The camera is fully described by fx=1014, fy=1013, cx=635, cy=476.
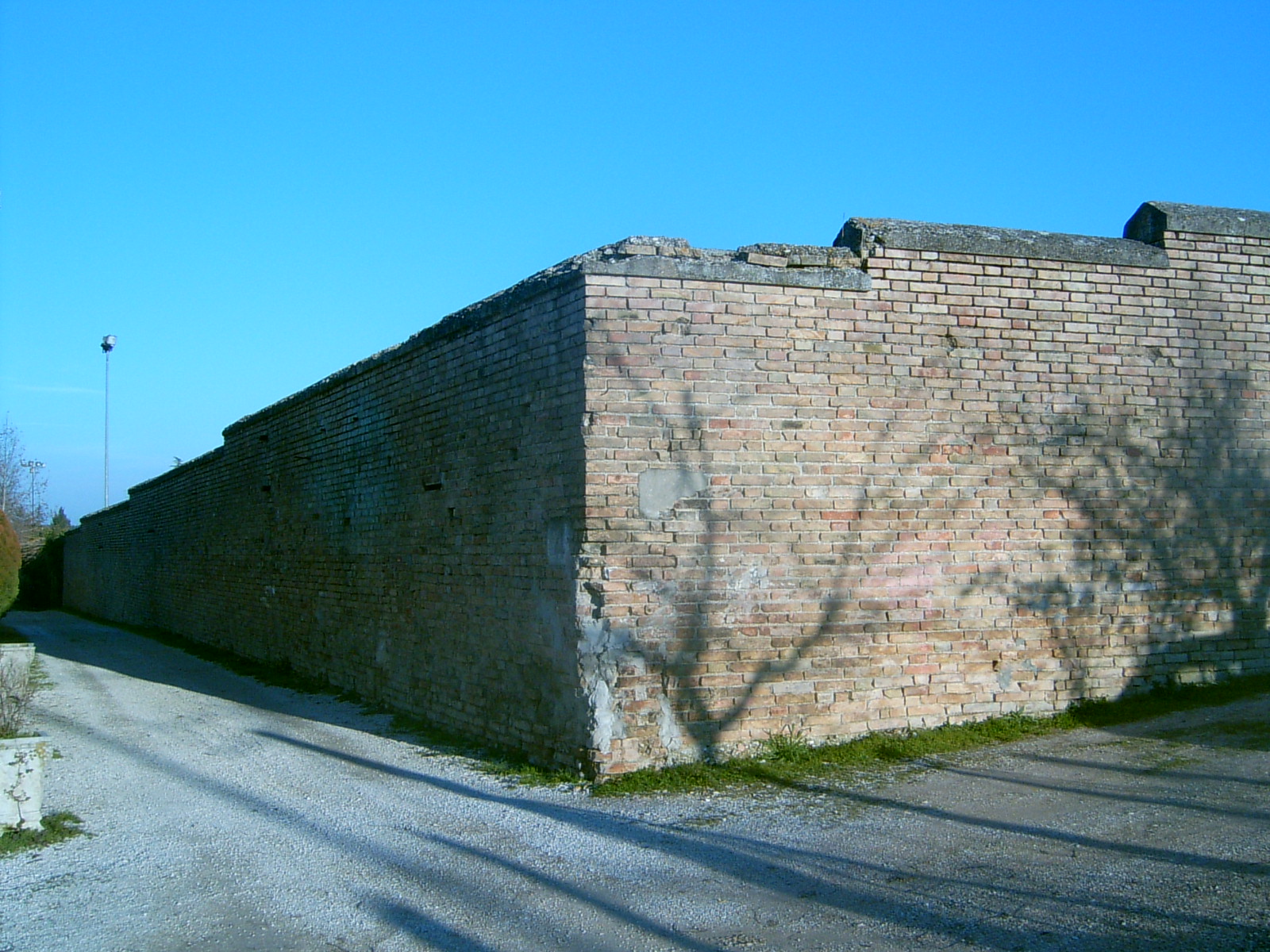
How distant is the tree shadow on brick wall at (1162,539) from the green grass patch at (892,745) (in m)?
0.18

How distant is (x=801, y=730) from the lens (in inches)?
282

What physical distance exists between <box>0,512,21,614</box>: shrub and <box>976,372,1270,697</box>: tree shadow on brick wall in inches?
544

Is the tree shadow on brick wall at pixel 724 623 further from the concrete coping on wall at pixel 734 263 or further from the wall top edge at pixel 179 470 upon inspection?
the wall top edge at pixel 179 470

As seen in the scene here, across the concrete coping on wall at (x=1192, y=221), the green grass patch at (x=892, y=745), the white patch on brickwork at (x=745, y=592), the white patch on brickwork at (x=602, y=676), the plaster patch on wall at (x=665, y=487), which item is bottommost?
the green grass patch at (x=892, y=745)

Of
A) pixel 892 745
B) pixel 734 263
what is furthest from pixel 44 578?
pixel 892 745

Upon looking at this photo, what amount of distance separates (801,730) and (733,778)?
736 mm

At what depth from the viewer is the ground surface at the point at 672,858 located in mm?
4352

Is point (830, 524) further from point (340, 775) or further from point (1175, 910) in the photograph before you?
point (340, 775)

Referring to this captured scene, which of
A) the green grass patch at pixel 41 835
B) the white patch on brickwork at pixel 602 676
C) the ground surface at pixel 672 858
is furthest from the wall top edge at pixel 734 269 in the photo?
the green grass patch at pixel 41 835

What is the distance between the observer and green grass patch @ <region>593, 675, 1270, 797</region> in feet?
21.9

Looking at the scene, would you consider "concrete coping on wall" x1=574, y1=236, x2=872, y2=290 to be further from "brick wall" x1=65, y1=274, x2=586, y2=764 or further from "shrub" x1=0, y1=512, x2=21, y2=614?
"shrub" x1=0, y1=512, x2=21, y2=614

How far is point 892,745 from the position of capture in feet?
23.6

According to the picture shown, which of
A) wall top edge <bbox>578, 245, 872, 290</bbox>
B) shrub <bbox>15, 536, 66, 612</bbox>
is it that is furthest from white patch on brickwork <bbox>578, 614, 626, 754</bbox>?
shrub <bbox>15, 536, 66, 612</bbox>

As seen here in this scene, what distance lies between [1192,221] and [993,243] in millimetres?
Result: 2002
